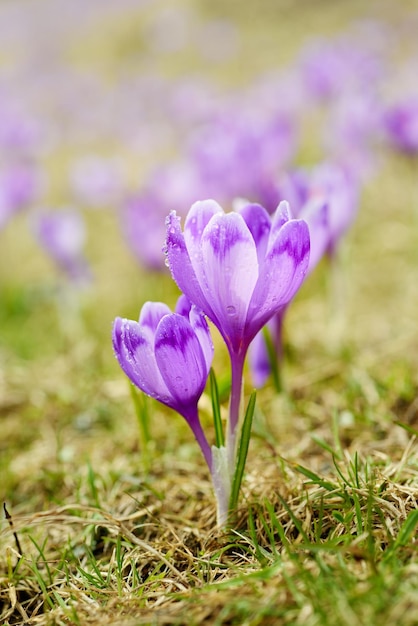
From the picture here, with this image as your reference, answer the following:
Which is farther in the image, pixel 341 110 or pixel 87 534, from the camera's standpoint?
pixel 341 110

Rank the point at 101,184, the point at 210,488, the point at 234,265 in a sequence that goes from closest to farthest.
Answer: the point at 234,265
the point at 210,488
the point at 101,184

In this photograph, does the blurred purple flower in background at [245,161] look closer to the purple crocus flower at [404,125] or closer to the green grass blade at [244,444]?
the purple crocus flower at [404,125]

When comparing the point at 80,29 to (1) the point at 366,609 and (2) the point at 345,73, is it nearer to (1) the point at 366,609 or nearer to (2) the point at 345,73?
(2) the point at 345,73

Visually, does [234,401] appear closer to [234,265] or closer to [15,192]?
[234,265]

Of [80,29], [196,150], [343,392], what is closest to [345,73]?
[196,150]

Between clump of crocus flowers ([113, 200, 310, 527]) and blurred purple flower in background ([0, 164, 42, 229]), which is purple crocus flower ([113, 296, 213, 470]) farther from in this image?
blurred purple flower in background ([0, 164, 42, 229])

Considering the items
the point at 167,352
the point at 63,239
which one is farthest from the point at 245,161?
the point at 167,352

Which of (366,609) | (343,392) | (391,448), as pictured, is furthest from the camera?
(343,392)

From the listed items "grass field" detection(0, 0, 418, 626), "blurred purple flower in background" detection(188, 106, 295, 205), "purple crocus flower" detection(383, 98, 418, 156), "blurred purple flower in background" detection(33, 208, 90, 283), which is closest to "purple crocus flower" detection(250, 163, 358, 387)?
"grass field" detection(0, 0, 418, 626)
